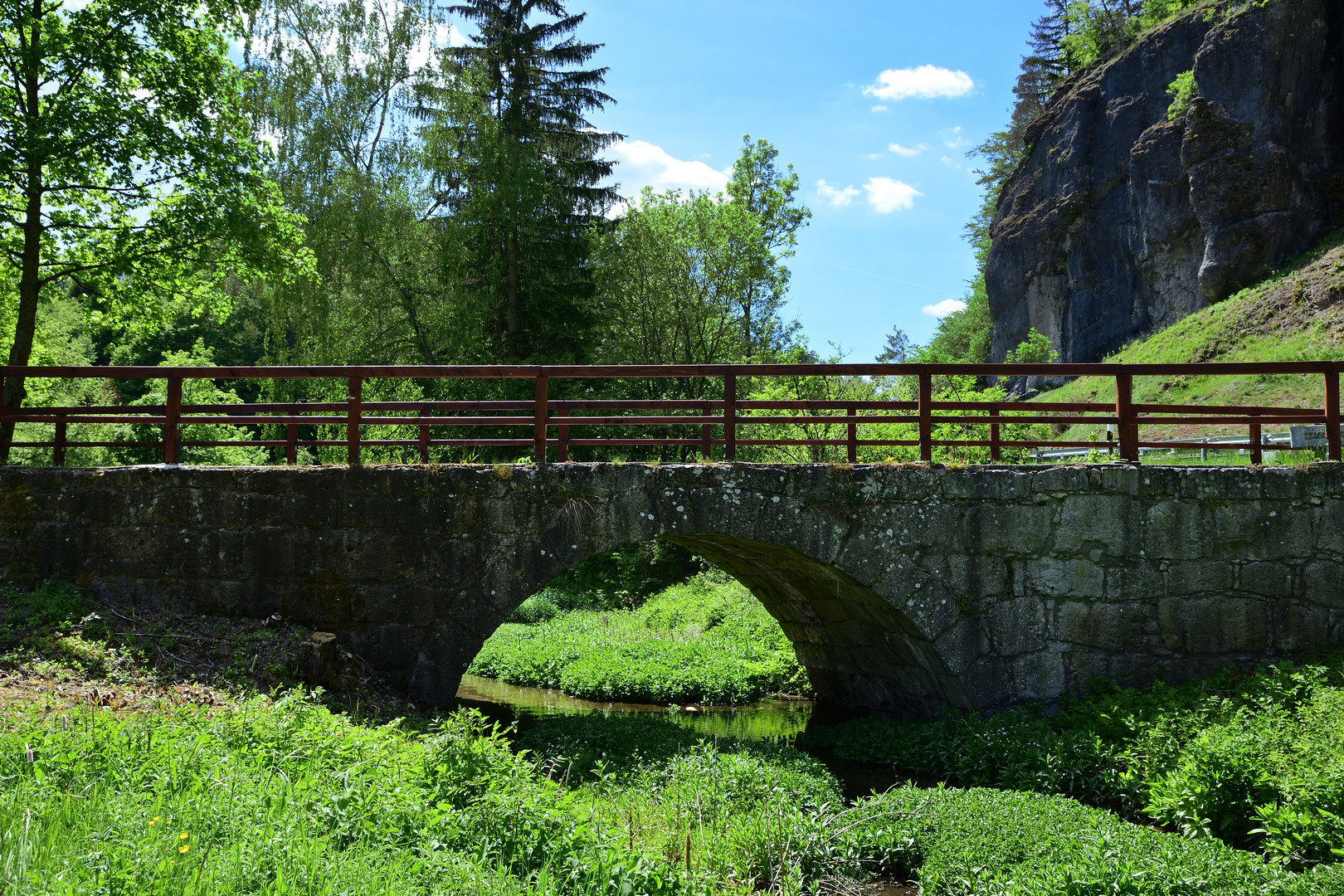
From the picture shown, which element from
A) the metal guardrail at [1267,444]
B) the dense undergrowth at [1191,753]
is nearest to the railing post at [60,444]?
the dense undergrowth at [1191,753]

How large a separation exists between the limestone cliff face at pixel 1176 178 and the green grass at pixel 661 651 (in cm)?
1903

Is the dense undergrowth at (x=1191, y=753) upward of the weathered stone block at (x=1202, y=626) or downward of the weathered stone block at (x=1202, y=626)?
downward

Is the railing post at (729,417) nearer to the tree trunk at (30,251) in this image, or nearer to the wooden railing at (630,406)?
the wooden railing at (630,406)

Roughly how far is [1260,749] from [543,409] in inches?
261

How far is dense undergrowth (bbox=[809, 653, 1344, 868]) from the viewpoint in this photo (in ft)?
20.8

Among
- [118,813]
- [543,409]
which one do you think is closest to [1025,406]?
[543,409]

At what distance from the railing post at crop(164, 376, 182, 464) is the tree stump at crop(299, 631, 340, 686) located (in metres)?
2.31

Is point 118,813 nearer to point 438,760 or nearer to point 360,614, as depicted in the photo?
point 438,760

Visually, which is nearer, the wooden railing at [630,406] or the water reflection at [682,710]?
the wooden railing at [630,406]

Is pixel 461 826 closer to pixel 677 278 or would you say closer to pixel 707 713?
pixel 707 713

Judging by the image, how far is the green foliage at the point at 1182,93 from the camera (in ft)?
88.5

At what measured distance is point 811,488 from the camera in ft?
28.1

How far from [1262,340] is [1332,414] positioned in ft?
49.2

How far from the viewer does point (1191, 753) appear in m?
7.22
